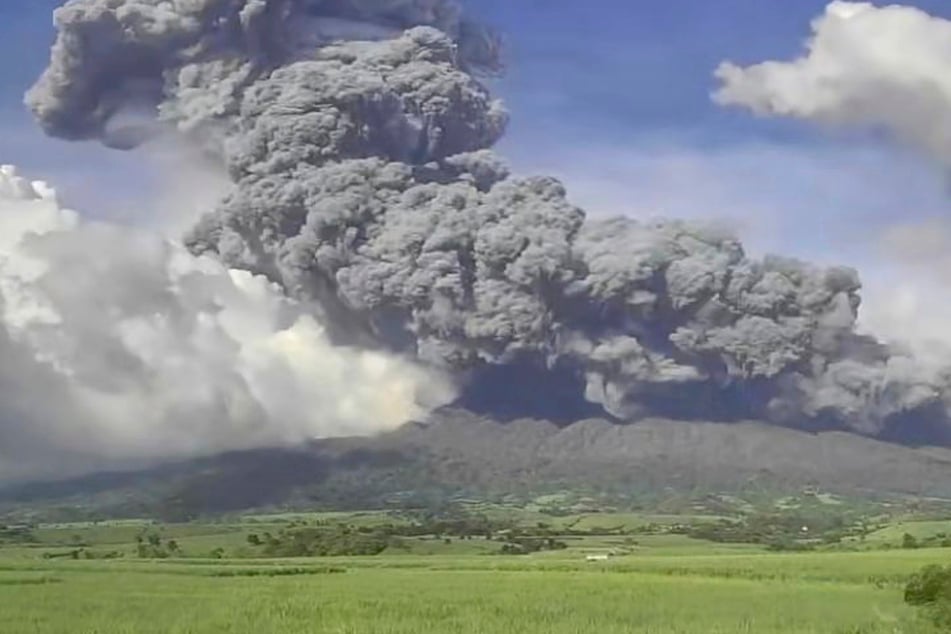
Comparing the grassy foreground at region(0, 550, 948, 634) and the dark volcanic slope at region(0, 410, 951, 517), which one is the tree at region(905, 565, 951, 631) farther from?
the dark volcanic slope at region(0, 410, 951, 517)

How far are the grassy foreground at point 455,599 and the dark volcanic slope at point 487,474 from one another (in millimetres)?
109525

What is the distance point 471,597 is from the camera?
33.1 m

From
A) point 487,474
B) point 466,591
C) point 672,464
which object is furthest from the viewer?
point 672,464

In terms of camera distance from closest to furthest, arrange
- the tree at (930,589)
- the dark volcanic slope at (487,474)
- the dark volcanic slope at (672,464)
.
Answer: the tree at (930,589) → the dark volcanic slope at (487,474) → the dark volcanic slope at (672,464)

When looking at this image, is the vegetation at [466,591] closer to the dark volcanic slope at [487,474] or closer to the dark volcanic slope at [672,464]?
the dark volcanic slope at [487,474]

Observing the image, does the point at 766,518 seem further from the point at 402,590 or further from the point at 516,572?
the point at 402,590

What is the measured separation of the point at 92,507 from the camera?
149 metres

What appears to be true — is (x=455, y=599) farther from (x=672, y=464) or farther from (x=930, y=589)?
(x=672, y=464)

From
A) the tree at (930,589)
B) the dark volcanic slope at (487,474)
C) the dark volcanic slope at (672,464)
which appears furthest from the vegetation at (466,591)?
the dark volcanic slope at (672,464)

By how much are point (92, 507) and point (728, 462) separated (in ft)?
292

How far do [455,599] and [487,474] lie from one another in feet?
497

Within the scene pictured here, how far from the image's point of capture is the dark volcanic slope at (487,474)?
163m

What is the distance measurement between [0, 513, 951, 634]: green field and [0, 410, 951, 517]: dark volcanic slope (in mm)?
106349

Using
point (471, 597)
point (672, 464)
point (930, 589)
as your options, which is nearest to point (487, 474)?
point (672, 464)
